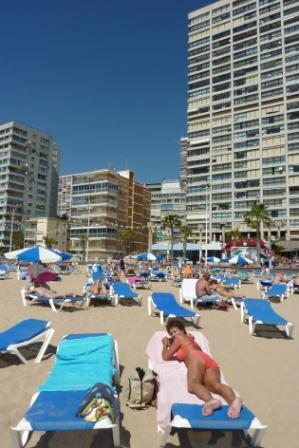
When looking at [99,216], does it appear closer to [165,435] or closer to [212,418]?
[165,435]

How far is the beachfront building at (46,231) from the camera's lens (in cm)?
8412

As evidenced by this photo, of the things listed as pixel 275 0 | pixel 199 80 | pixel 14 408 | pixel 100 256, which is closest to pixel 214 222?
pixel 100 256

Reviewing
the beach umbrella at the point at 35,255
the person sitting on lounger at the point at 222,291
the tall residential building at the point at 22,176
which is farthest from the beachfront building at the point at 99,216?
the person sitting on lounger at the point at 222,291

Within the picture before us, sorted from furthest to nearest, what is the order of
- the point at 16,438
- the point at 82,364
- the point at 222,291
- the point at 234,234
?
the point at 234,234 → the point at 222,291 → the point at 82,364 → the point at 16,438

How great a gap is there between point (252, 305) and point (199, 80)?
86.7m

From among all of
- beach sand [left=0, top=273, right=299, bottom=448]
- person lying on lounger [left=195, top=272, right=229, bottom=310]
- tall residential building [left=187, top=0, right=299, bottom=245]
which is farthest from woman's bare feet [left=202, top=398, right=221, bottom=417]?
tall residential building [left=187, top=0, right=299, bottom=245]

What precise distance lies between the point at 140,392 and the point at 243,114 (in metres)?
82.5

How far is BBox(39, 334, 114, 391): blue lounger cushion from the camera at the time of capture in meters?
3.89

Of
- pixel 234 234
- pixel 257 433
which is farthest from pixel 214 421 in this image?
pixel 234 234

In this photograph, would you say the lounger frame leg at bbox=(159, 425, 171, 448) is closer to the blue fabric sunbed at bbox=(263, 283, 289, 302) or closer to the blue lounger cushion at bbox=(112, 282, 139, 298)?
the blue lounger cushion at bbox=(112, 282, 139, 298)

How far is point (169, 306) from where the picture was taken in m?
9.59

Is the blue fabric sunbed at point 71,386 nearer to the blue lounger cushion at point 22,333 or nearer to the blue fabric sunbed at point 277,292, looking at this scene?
the blue lounger cushion at point 22,333

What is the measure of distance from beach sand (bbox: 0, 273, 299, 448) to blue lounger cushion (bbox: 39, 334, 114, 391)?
1.61 ft

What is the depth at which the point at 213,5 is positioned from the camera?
87.1 metres
